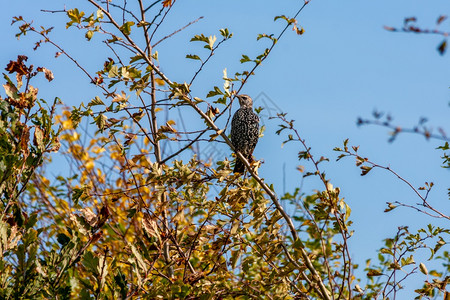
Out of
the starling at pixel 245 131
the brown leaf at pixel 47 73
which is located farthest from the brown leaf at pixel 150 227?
the starling at pixel 245 131

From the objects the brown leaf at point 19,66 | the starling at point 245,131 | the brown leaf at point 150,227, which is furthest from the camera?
the starling at point 245,131

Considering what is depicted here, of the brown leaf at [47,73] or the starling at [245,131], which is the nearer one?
the brown leaf at [47,73]

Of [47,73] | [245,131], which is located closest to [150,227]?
[47,73]

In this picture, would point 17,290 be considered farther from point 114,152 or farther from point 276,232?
point 114,152

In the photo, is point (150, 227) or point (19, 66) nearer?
point (150, 227)

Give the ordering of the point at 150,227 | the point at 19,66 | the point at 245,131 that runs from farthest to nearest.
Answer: the point at 245,131 < the point at 19,66 < the point at 150,227

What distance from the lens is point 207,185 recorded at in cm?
406

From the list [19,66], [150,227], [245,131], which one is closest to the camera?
[150,227]

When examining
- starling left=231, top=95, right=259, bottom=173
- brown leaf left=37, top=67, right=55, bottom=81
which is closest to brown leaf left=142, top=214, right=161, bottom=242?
brown leaf left=37, top=67, right=55, bottom=81

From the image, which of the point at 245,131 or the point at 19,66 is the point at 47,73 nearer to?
the point at 19,66

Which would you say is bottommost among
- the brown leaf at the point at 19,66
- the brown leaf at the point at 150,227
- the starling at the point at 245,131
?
the brown leaf at the point at 150,227

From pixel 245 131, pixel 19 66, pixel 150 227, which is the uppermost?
pixel 245 131

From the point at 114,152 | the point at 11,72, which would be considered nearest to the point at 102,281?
the point at 11,72

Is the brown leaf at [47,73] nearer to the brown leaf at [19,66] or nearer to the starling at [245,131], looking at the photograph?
the brown leaf at [19,66]
